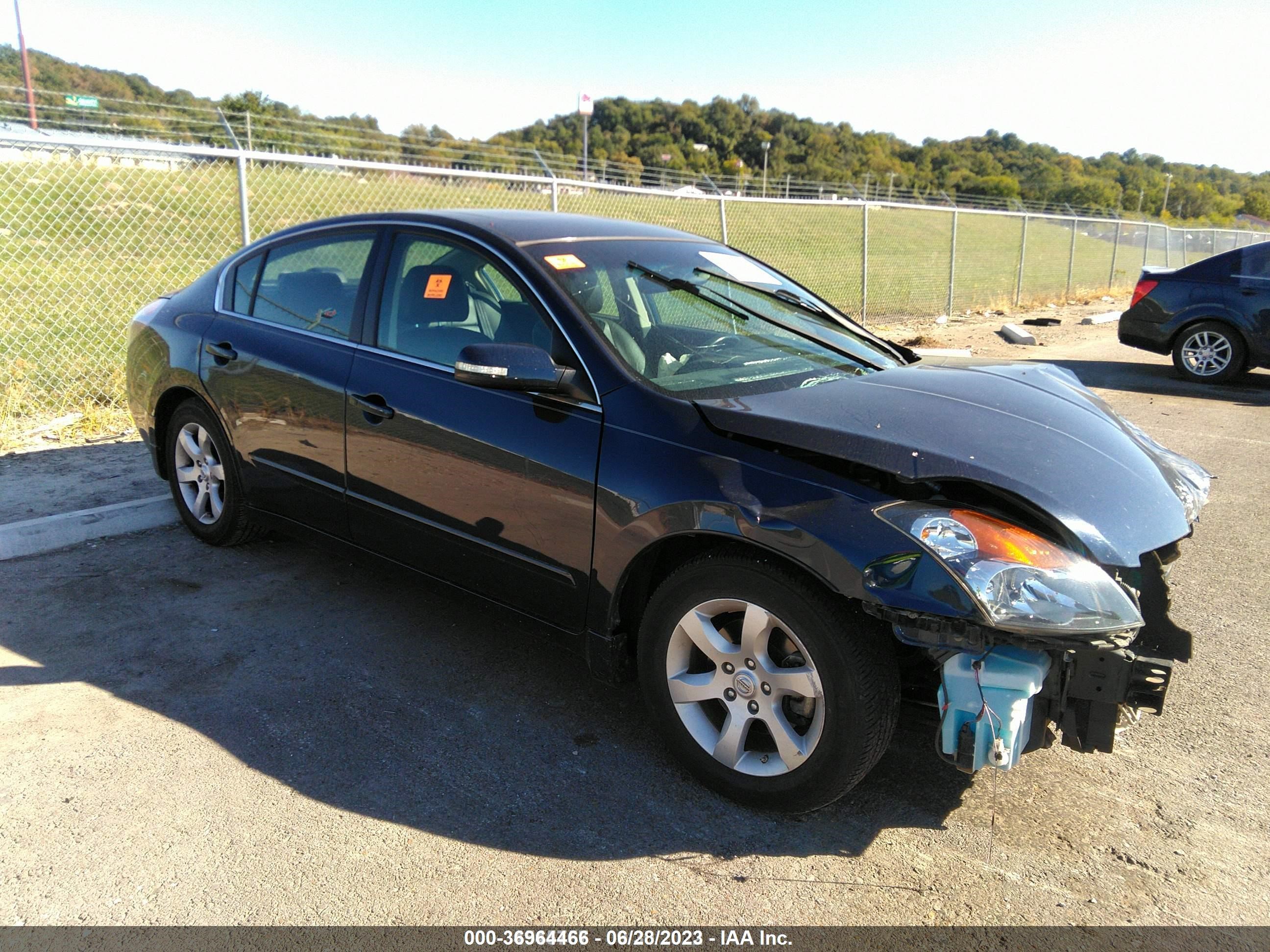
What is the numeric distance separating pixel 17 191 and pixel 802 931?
15.9 m

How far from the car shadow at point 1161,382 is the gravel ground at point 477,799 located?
6672mm

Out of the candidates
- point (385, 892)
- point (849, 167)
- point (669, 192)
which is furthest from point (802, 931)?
point (849, 167)

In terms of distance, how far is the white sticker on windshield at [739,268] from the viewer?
397 centimetres

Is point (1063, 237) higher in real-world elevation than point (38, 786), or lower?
higher

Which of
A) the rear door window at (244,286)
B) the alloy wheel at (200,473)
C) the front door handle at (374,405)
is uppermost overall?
the rear door window at (244,286)

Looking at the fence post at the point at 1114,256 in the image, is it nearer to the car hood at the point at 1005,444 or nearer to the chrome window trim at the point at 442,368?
the car hood at the point at 1005,444

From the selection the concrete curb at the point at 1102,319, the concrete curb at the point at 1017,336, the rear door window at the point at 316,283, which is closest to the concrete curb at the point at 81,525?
the rear door window at the point at 316,283

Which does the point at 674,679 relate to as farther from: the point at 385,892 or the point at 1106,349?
the point at 1106,349

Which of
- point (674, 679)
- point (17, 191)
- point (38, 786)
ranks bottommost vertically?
point (38, 786)

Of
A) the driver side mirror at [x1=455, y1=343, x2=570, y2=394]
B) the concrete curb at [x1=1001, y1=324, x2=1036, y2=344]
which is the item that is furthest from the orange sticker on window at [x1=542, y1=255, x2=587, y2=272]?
the concrete curb at [x1=1001, y1=324, x2=1036, y2=344]

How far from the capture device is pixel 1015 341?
12.9m

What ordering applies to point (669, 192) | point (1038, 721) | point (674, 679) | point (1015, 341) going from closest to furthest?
point (1038, 721) < point (674, 679) < point (669, 192) < point (1015, 341)

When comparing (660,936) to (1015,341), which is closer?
(660,936)

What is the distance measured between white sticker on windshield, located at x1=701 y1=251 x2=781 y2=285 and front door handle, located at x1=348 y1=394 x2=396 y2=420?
58.2 inches
